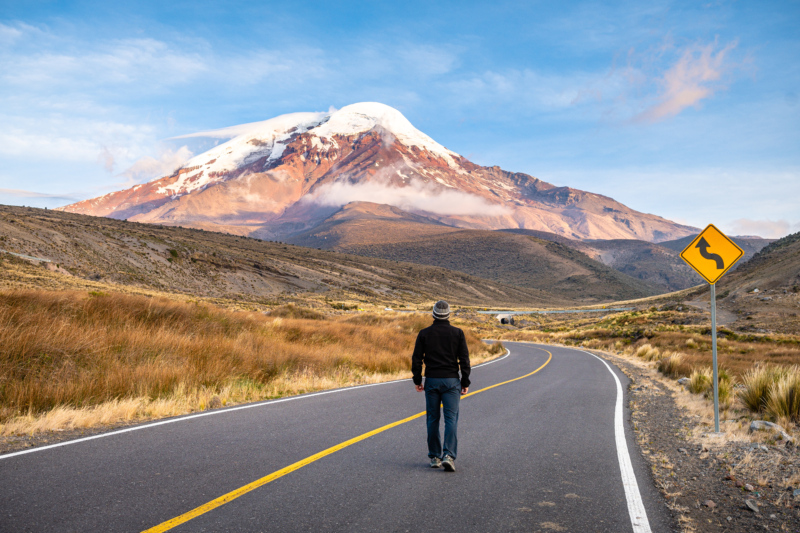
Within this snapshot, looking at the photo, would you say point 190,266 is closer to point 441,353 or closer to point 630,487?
point 441,353

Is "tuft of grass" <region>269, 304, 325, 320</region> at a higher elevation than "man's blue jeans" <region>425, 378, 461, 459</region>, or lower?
lower

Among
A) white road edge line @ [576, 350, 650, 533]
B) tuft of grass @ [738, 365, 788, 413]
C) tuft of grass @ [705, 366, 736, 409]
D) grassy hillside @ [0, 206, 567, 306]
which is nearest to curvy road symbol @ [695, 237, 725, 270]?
tuft of grass @ [738, 365, 788, 413]

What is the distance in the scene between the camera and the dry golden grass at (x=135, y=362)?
748 cm

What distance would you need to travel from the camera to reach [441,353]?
6051 mm

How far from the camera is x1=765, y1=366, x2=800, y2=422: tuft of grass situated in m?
8.30

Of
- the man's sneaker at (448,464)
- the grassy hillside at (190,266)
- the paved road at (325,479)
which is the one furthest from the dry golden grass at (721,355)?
the grassy hillside at (190,266)

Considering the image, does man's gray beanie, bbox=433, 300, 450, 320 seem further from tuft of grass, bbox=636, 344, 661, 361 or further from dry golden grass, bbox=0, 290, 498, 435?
tuft of grass, bbox=636, 344, 661, 361

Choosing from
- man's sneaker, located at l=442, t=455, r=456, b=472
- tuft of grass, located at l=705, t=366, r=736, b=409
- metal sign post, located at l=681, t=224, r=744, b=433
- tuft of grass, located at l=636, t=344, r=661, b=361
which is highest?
metal sign post, located at l=681, t=224, r=744, b=433

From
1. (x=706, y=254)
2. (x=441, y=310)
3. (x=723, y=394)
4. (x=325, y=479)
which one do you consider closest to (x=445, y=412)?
(x=441, y=310)

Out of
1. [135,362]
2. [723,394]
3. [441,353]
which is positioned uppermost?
[441,353]

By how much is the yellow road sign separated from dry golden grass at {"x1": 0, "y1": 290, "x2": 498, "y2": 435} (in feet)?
27.6

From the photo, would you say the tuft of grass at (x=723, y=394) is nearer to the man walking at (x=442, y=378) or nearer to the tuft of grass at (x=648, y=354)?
the man walking at (x=442, y=378)

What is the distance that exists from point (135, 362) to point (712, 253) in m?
10.9

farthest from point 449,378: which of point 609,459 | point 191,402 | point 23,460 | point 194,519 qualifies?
point 191,402
